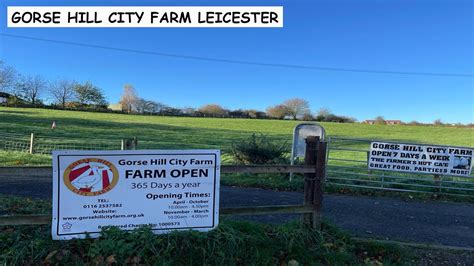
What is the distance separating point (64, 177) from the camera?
11.3 ft

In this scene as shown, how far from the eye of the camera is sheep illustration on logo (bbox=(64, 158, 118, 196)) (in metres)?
3.46

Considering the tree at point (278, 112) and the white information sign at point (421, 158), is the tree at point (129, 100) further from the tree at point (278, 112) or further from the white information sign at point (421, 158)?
the white information sign at point (421, 158)

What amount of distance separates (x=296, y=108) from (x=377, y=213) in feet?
233

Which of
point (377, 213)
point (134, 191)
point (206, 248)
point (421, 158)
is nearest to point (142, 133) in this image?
point (421, 158)

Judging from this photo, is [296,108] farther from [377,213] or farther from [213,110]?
[377,213]

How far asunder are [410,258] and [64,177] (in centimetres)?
376

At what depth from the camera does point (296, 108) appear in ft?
249

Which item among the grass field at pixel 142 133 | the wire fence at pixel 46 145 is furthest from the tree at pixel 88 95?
the wire fence at pixel 46 145

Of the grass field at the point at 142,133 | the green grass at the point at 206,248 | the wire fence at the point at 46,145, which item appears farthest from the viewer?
the grass field at the point at 142,133

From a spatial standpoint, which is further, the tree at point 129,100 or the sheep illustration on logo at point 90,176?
the tree at point 129,100

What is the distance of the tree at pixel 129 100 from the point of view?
244ft

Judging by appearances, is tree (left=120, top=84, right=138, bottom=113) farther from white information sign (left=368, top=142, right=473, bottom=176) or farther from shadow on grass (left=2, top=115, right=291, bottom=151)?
white information sign (left=368, top=142, right=473, bottom=176)

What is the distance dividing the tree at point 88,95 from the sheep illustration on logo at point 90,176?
7514cm

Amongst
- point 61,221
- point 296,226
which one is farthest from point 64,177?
point 296,226
